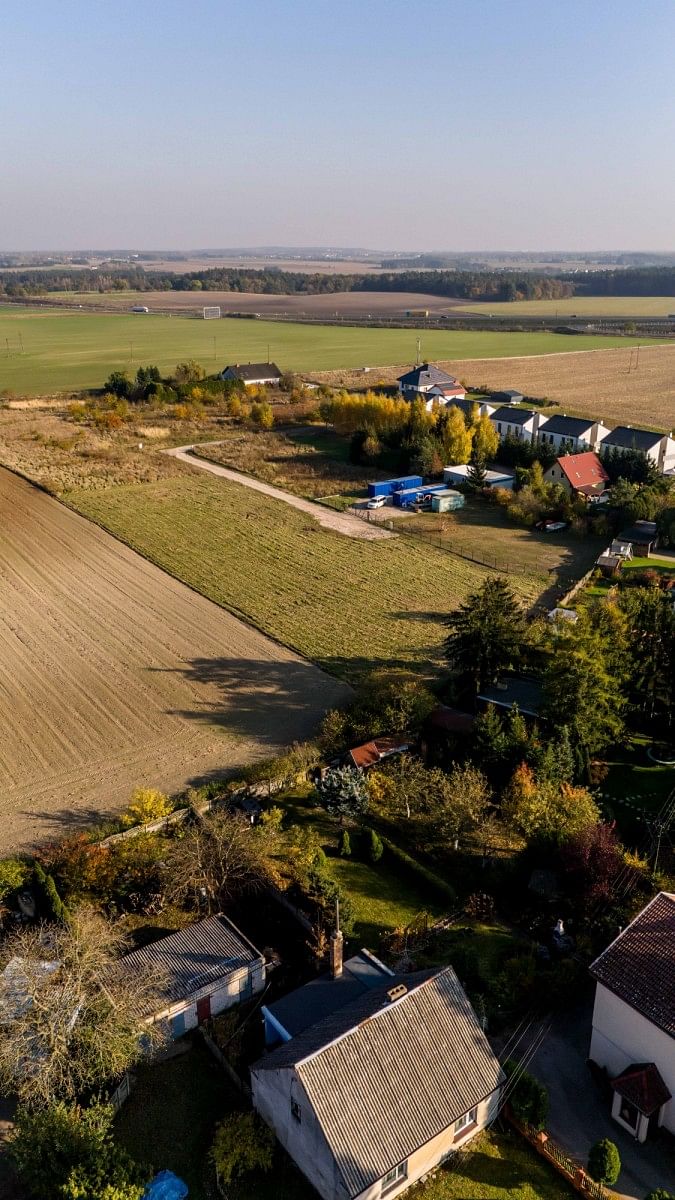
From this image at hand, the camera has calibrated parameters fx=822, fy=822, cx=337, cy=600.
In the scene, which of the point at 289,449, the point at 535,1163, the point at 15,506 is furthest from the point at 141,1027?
the point at 289,449

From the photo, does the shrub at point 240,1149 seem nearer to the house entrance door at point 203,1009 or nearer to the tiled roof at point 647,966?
the house entrance door at point 203,1009

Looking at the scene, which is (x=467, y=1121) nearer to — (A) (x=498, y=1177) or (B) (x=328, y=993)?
(A) (x=498, y=1177)

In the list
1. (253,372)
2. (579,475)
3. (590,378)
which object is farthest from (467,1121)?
(590,378)

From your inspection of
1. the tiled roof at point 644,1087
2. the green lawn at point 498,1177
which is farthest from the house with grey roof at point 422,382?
the green lawn at point 498,1177

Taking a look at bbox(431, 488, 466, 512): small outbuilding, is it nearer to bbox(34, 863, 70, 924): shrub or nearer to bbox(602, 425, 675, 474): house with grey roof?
bbox(602, 425, 675, 474): house with grey roof

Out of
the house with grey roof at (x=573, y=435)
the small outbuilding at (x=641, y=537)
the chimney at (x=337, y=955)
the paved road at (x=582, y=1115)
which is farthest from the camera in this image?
the house with grey roof at (x=573, y=435)

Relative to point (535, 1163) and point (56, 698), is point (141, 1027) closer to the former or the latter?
point (535, 1163)
